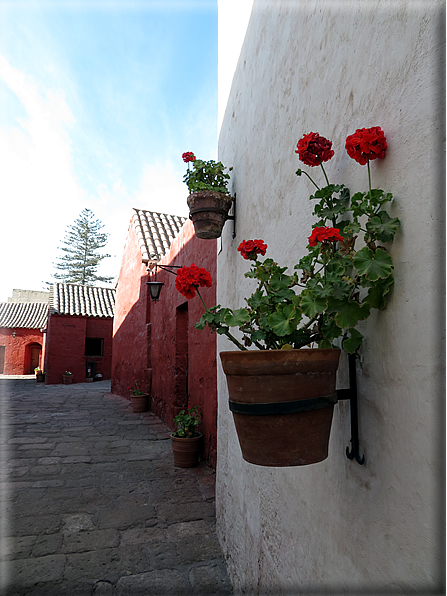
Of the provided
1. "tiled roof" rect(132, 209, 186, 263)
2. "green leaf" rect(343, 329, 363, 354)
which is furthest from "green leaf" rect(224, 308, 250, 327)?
"tiled roof" rect(132, 209, 186, 263)

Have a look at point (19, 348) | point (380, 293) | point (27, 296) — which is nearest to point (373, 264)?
point (380, 293)

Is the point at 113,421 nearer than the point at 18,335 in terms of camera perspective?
Yes

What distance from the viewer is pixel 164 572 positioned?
2.82 m

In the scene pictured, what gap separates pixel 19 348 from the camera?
2467cm

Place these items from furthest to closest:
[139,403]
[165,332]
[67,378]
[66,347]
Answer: [66,347] < [67,378] < [139,403] < [165,332]

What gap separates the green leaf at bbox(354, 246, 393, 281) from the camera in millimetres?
1040

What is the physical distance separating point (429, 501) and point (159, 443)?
591 cm

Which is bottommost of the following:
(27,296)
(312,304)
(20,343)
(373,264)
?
(20,343)

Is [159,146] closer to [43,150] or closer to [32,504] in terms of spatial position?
[43,150]

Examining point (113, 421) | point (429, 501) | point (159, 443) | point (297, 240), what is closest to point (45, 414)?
point (113, 421)

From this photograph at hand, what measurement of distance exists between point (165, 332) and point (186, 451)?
356 centimetres

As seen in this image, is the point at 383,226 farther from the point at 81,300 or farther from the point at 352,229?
the point at 81,300

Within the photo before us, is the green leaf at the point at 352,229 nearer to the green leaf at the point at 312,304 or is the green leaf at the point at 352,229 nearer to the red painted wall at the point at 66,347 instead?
the green leaf at the point at 312,304

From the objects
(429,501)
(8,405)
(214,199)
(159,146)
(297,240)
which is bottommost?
(8,405)
